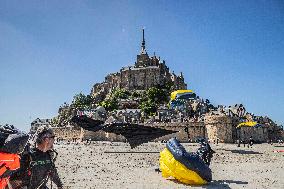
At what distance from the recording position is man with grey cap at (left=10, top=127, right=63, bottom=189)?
4227 mm

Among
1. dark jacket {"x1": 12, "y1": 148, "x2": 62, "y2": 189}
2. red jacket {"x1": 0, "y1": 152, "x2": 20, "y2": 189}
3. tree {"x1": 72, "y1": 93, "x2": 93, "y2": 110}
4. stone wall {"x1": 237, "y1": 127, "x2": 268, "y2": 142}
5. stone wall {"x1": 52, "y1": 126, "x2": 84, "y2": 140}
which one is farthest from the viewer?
tree {"x1": 72, "y1": 93, "x2": 93, "y2": 110}

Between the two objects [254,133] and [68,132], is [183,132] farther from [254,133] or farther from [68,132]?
[68,132]

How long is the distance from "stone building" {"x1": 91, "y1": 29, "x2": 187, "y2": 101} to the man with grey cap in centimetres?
9110

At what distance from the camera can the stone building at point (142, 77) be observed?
98375mm

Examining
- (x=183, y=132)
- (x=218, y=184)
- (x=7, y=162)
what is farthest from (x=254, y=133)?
(x=7, y=162)

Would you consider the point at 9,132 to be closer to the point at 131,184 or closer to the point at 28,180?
the point at 28,180

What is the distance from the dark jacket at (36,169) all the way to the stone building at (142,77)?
91.1m

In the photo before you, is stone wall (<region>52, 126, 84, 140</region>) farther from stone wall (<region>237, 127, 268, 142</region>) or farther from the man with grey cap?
the man with grey cap

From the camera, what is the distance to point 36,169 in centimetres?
441

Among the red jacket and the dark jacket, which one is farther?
the dark jacket

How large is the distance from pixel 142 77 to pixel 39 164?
95616mm

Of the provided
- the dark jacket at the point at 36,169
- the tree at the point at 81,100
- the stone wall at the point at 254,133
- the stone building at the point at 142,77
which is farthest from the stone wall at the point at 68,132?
the dark jacket at the point at 36,169

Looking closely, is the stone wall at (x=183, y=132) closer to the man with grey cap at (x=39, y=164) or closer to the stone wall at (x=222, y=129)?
the stone wall at (x=222, y=129)

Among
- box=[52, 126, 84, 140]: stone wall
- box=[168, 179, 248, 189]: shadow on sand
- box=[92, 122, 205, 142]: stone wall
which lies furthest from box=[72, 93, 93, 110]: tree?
box=[168, 179, 248, 189]: shadow on sand
